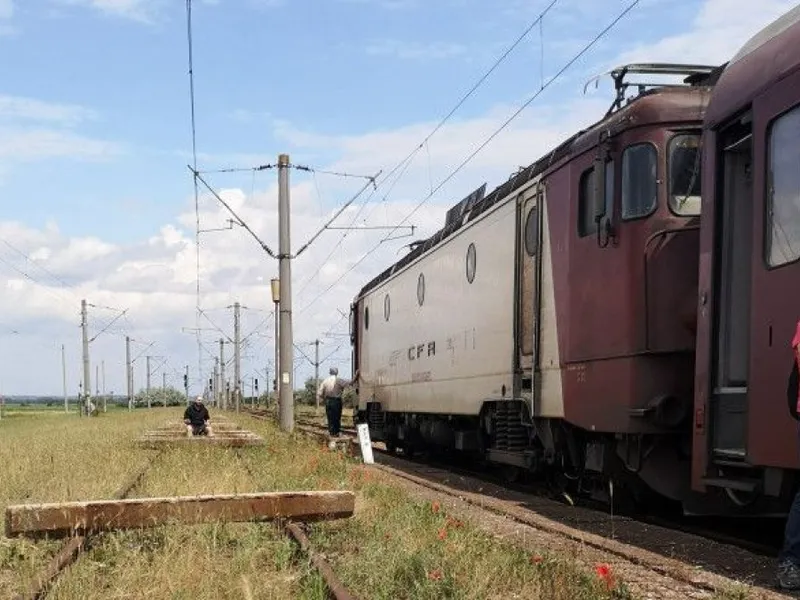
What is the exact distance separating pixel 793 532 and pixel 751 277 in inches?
66.2

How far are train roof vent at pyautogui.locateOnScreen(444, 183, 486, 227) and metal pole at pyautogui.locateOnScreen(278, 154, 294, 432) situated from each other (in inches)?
356

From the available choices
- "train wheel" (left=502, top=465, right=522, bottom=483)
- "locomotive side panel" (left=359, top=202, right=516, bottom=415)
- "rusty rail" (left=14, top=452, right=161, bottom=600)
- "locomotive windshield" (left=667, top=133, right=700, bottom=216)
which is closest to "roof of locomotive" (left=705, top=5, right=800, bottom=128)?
"locomotive windshield" (left=667, top=133, right=700, bottom=216)

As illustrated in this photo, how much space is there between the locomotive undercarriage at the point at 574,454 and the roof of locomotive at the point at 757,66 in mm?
2744

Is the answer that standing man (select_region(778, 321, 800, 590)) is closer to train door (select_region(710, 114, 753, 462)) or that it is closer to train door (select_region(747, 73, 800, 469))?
train door (select_region(747, 73, 800, 469))

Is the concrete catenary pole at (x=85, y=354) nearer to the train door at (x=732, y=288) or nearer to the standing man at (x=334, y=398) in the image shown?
the standing man at (x=334, y=398)

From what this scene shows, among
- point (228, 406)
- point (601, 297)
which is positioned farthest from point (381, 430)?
point (228, 406)

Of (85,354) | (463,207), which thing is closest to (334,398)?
(463,207)

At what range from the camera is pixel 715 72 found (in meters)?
9.21

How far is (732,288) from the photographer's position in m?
7.13

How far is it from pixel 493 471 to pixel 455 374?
2.57 metres

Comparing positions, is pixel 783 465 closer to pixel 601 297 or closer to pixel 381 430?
pixel 601 297

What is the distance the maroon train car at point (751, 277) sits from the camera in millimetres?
6242

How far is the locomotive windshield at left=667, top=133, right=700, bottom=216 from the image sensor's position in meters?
8.59

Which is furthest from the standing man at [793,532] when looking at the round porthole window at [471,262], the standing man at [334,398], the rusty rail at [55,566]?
the standing man at [334,398]
